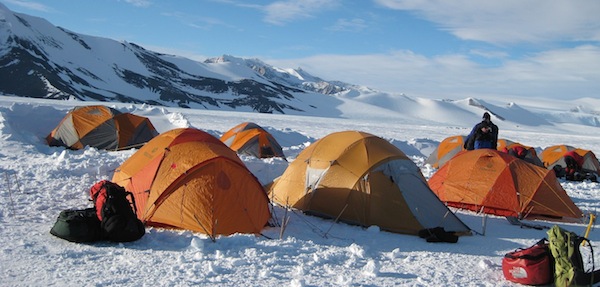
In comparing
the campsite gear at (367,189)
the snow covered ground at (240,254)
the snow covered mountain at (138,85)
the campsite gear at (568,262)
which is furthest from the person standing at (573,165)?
the snow covered mountain at (138,85)

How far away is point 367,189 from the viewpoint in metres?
8.03

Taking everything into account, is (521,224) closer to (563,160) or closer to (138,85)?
(563,160)

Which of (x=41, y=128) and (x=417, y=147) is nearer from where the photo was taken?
(x=41, y=128)

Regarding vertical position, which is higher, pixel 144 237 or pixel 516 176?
pixel 516 176

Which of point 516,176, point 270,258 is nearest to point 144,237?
point 270,258

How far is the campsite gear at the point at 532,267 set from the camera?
5422mm

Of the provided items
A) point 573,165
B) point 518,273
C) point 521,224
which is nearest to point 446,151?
point 573,165

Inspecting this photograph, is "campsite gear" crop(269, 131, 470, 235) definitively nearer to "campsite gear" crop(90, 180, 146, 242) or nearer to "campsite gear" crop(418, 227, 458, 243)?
"campsite gear" crop(418, 227, 458, 243)

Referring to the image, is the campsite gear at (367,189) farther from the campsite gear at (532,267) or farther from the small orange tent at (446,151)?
the small orange tent at (446,151)

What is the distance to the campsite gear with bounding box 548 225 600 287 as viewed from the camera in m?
5.24

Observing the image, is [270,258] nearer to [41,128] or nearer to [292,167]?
[292,167]

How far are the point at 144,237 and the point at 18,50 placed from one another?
109928mm

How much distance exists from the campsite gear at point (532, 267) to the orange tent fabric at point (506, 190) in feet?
12.6

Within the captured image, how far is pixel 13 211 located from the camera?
23.6 ft
